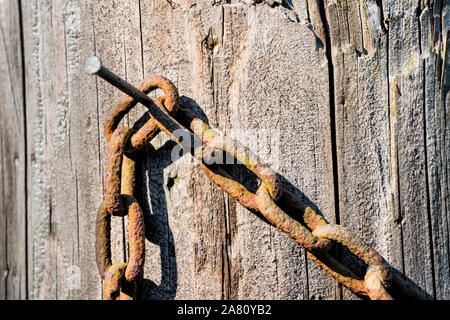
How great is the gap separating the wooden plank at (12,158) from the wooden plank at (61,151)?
0.13m

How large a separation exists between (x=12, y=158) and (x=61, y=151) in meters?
0.62

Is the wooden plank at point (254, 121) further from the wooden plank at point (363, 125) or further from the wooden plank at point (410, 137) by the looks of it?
the wooden plank at point (410, 137)

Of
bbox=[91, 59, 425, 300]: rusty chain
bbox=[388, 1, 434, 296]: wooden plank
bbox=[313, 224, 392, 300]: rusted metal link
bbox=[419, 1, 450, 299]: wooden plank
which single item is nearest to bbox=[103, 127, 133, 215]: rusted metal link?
bbox=[91, 59, 425, 300]: rusty chain

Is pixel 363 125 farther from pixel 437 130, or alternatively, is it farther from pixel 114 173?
pixel 114 173

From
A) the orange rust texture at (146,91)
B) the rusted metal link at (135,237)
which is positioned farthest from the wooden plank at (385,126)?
the rusted metal link at (135,237)

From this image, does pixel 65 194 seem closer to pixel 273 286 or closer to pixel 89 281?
pixel 89 281

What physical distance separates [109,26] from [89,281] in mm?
883

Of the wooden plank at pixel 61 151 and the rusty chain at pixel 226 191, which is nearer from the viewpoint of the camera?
the rusty chain at pixel 226 191

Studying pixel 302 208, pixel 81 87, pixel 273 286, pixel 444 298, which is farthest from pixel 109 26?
pixel 444 298

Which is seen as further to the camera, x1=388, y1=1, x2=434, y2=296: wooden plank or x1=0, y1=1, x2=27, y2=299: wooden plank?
x1=0, y1=1, x2=27, y2=299: wooden plank

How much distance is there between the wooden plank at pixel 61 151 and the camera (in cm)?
126

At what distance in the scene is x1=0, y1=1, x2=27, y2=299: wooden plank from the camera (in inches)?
65.8

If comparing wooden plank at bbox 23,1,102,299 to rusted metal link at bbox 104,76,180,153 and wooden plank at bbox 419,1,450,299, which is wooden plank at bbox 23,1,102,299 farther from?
wooden plank at bbox 419,1,450,299

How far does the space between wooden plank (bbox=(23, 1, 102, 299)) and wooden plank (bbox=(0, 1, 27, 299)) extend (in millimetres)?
131
